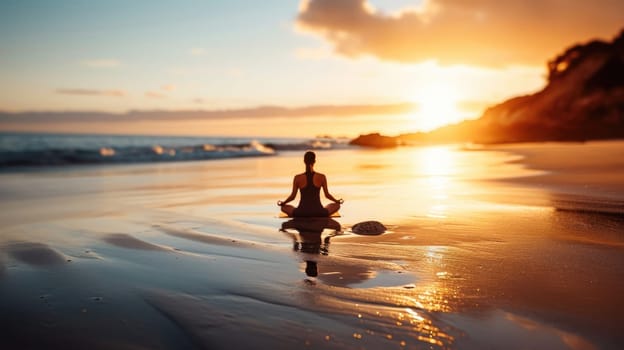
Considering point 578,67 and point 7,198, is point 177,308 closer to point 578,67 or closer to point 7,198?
point 7,198

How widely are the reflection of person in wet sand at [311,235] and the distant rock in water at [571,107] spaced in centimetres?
4888

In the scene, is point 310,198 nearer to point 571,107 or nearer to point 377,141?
point 377,141

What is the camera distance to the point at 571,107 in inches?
2466

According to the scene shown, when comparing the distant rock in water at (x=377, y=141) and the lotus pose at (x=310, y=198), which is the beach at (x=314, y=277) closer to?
the lotus pose at (x=310, y=198)

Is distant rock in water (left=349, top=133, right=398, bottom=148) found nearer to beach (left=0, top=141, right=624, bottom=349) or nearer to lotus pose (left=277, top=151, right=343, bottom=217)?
beach (left=0, top=141, right=624, bottom=349)

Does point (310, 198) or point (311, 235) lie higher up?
point (310, 198)

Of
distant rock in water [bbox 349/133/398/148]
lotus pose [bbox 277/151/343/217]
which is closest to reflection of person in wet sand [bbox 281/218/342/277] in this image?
lotus pose [bbox 277/151/343/217]

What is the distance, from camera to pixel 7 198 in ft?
39.2

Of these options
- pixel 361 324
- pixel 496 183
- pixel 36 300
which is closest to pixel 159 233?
pixel 36 300

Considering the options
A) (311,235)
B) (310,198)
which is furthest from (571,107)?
(311,235)

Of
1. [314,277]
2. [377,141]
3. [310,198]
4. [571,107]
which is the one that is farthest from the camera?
[571,107]

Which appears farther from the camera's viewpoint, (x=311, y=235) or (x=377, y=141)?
(x=377, y=141)

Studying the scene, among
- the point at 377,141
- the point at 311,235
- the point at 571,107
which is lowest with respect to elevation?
the point at 311,235

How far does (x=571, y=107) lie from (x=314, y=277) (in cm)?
6924
